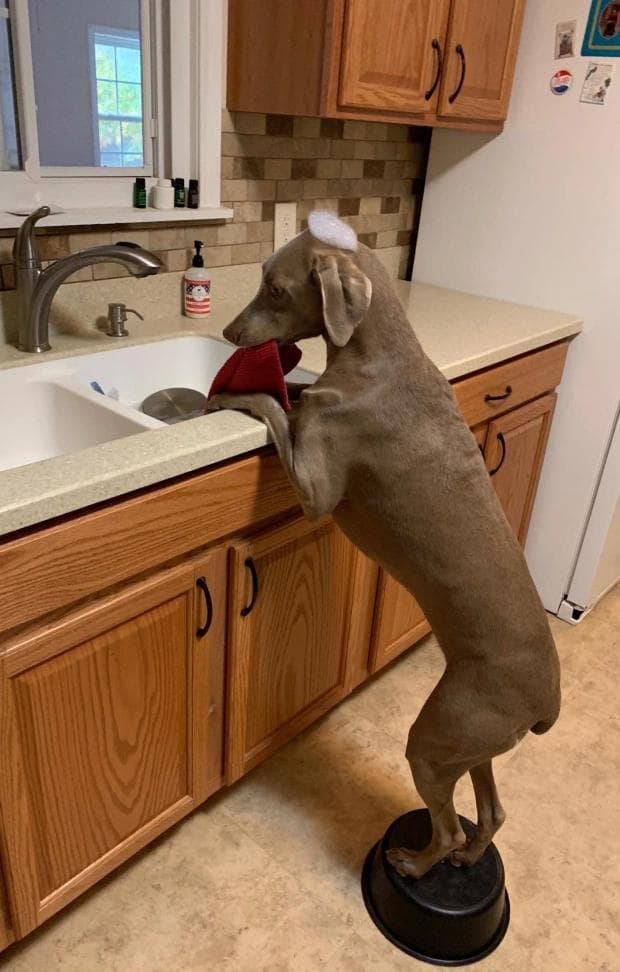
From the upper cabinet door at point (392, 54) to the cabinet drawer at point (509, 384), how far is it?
0.65m

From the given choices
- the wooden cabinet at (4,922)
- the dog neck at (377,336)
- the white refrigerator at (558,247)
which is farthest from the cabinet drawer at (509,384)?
the wooden cabinet at (4,922)

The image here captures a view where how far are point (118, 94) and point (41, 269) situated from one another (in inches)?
27.1

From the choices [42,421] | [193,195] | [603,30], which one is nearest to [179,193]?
[193,195]

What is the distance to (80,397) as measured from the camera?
4.54 feet

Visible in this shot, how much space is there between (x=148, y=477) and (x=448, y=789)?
72 centimetres

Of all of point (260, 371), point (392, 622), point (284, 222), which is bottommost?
point (392, 622)

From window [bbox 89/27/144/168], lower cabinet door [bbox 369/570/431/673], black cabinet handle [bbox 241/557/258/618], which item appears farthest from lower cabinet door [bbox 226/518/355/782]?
window [bbox 89/27/144/168]

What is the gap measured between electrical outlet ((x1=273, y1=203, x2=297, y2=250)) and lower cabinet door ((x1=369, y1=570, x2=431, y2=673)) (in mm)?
928

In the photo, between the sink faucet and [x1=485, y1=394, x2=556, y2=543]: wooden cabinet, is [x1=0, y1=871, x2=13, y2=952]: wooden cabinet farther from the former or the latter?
[x1=485, y1=394, x2=556, y2=543]: wooden cabinet

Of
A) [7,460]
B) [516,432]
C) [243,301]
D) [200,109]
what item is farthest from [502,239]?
[7,460]

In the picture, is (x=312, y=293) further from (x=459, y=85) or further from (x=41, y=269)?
(x=459, y=85)

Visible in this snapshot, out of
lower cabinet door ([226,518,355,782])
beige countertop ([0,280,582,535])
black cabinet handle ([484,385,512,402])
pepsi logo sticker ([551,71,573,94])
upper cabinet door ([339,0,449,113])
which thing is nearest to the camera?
beige countertop ([0,280,582,535])

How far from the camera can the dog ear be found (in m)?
1.03

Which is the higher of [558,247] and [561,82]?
[561,82]
